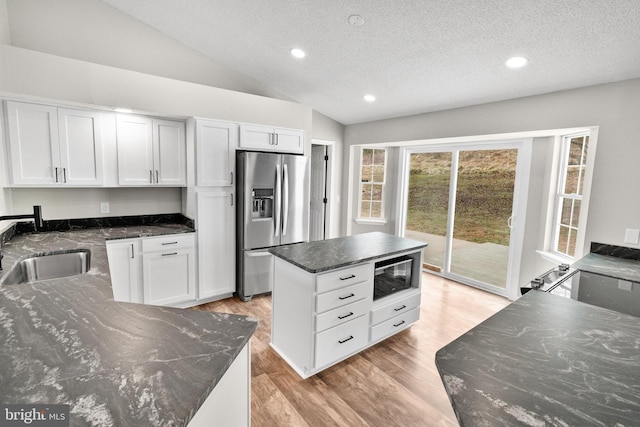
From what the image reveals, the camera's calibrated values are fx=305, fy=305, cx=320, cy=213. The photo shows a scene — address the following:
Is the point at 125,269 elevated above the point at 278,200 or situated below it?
below

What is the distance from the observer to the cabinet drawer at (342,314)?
7.09 feet

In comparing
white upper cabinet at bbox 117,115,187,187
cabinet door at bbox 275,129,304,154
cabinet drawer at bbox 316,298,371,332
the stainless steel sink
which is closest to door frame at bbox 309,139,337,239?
cabinet door at bbox 275,129,304,154

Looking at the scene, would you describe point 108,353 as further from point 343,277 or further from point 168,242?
point 168,242

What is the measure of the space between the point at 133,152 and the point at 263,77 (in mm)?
1846

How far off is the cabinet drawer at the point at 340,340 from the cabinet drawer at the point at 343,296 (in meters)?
0.17

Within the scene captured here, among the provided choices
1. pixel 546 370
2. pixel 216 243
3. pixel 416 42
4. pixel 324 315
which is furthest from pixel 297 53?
pixel 546 370

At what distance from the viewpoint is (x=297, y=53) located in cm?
312

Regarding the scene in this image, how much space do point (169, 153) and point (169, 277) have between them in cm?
131

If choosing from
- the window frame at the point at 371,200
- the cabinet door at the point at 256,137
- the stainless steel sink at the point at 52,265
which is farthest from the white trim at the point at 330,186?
the stainless steel sink at the point at 52,265

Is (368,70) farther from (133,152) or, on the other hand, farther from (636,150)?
(133,152)

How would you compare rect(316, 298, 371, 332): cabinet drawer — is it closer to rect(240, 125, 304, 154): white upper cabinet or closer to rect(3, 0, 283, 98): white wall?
rect(240, 125, 304, 154): white upper cabinet

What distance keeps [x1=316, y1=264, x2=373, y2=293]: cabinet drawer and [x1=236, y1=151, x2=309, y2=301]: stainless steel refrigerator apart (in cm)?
141

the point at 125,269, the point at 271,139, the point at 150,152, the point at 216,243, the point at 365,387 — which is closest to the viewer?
the point at 365,387

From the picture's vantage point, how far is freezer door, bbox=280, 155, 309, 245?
3578 mm
